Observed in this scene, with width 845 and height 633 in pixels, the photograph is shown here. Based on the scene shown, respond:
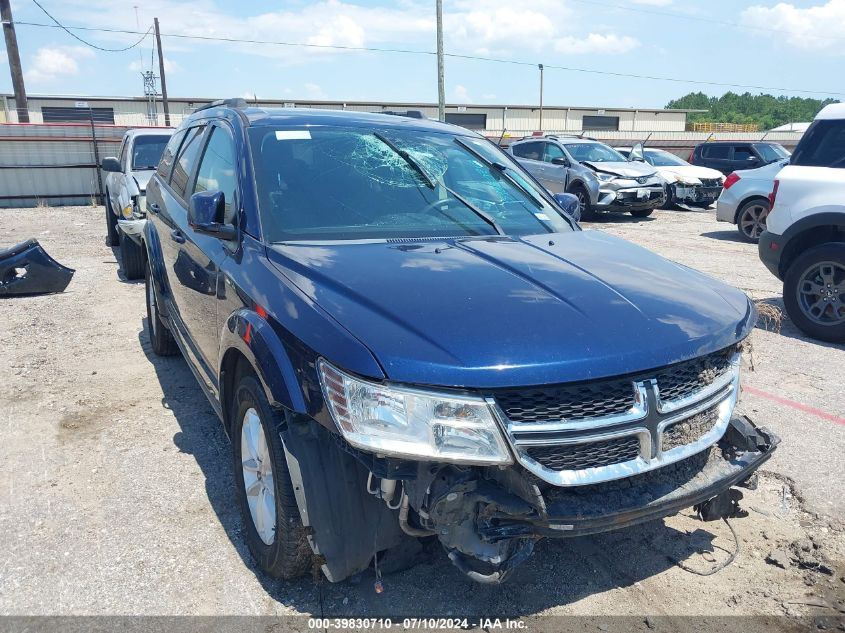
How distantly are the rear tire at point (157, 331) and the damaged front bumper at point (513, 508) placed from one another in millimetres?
3677

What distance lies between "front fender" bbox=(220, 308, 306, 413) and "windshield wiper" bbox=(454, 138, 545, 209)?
1.88 meters

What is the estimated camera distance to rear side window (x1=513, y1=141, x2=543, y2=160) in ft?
53.8

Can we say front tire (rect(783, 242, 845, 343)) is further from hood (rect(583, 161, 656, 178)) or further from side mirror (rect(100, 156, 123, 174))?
hood (rect(583, 161, 656, 178))

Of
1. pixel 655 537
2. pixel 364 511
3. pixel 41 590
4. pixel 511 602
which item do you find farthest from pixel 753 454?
pixel 41 590

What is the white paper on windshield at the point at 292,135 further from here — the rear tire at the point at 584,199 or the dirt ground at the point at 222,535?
the rear tire at the point at 584,199

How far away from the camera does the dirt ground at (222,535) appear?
272 centimetres

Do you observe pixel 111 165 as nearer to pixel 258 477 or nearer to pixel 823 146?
pixel 258 477

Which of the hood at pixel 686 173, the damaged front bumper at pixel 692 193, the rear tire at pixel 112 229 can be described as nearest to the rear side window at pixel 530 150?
the hood at pixel 686 173

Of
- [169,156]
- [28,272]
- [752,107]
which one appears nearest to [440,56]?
[28,272]

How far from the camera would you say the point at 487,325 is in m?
2.28

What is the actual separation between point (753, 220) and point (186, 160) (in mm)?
10577

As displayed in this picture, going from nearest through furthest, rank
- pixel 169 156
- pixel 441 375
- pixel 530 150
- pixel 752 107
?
1. pixel 441 375
2. pixel 169 156
3. pixel 530 150
4. pixel 752 107

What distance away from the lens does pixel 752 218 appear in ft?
39.8

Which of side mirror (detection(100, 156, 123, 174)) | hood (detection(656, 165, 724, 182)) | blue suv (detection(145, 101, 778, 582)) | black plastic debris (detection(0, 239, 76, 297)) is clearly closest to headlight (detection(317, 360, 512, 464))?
blue suv (detection(145, 101, 778, 582))
